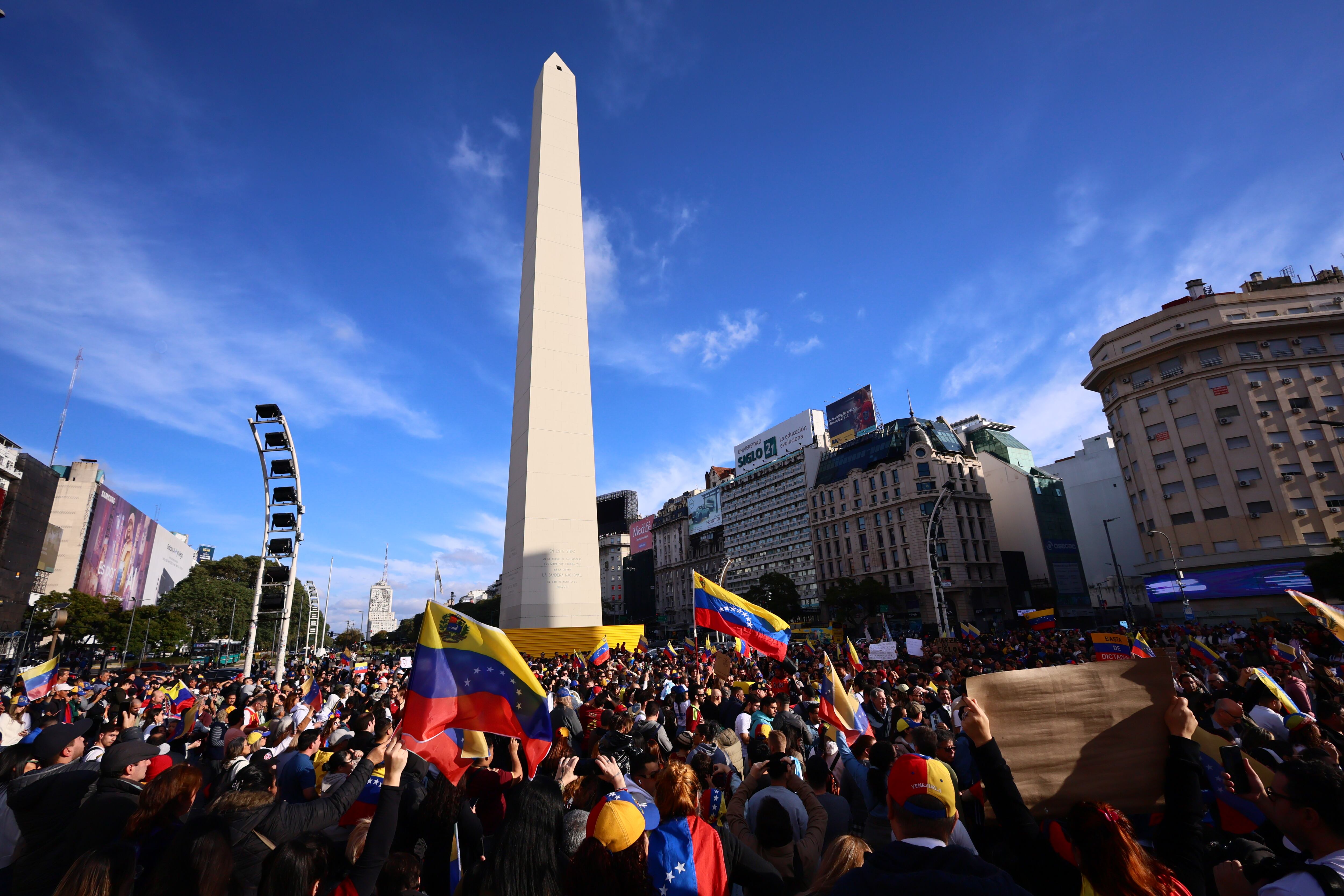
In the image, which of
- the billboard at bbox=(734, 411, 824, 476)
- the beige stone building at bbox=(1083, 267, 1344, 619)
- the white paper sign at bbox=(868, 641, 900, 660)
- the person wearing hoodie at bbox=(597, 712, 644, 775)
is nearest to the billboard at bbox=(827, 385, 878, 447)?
the billboard at bbox=(734, 411, 824, 476)

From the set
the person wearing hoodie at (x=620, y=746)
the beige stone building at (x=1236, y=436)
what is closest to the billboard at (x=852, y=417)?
the beige stone building at (x=1236, y=436)

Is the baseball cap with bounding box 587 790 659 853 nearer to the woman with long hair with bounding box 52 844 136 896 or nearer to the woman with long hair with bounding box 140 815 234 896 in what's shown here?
the woman with long hair with bounding box 140 815 234 896

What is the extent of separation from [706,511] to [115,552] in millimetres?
81538

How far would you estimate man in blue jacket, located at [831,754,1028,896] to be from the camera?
1961mm

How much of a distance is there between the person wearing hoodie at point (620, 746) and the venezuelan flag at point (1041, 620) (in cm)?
2748

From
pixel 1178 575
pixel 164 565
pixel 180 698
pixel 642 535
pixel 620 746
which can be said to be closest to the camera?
pixel 620 746

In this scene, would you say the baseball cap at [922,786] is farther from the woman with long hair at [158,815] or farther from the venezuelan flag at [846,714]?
the venezuelan flag at [846,714]

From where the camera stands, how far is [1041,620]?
36875 millimetres

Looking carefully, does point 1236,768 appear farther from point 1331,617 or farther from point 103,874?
point 103,874

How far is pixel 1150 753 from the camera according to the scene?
3182 millimetres

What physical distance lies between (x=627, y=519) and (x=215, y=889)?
510 ft

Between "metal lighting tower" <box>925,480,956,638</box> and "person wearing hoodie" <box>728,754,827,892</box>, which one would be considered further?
"metal lighting tower" <box>925,480,956,638</box>

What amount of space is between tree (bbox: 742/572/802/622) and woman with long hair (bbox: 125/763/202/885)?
72132mm

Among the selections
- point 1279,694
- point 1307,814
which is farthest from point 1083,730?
point 1279,694
